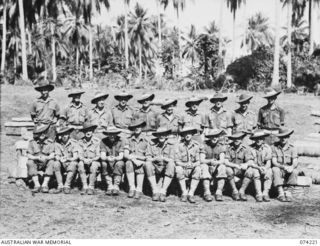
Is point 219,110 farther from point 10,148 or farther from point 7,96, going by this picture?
point 7,96

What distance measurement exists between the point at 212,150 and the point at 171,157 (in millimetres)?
626

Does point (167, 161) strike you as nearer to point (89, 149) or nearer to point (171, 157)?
point (171, 157)

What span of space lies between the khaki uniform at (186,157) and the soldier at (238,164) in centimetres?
46

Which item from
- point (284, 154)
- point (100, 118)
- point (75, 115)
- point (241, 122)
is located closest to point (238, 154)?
point (284, 154)

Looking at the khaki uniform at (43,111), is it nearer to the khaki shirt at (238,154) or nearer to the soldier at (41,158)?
the soldier at (41,158)

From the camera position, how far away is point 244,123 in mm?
7492

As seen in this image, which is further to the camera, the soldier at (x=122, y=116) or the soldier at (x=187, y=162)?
the soldier at (x=122, y=116)

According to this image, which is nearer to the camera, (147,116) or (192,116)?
(192,116)

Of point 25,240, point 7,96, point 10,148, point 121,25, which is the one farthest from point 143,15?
point 25,240

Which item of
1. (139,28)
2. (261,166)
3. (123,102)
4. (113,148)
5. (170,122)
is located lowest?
(261,166)

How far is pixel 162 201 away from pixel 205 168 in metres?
0.77

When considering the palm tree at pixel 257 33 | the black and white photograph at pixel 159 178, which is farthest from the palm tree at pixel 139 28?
the black and white photograph at pixel 159 178

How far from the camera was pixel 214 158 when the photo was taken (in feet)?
22.2

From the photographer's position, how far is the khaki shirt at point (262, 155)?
6598 mm
